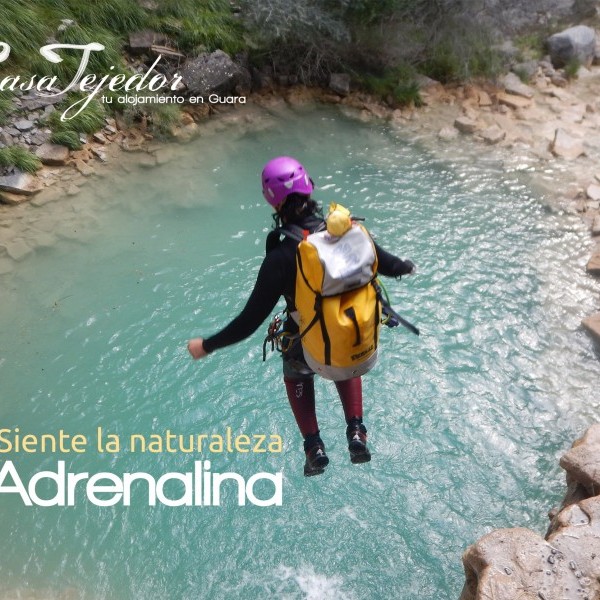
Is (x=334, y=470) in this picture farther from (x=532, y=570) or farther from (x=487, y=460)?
(x=532, y=570)

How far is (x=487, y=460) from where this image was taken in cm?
406

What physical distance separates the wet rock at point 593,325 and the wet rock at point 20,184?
6288 mm

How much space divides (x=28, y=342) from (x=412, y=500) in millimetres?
3636

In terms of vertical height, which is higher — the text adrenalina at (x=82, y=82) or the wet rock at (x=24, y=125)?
the text adrenalina at (x=82, y=82)

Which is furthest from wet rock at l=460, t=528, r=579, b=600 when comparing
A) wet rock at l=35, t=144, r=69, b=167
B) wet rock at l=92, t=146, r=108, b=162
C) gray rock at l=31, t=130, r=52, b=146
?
gray rock at l=31, t=130, r=52, b=146

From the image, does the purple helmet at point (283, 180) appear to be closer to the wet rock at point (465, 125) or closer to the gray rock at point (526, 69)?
the wet rock at point (465, 125)

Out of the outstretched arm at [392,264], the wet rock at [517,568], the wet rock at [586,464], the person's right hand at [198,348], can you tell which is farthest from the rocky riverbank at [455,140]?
the person's right hand at [198,348]

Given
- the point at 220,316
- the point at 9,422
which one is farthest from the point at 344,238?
the point at 9,422

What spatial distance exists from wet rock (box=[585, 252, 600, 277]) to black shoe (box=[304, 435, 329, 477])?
407cm

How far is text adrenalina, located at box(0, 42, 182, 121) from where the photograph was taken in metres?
7.28

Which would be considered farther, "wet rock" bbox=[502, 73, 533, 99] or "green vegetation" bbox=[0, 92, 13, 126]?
"wet rock" bbox=[502, 73, 533, 99]

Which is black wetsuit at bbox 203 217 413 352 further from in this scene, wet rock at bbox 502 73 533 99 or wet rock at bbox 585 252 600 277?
wet rock at bbox 502 73 533 99

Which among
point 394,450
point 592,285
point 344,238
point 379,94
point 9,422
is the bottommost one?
point 9,422

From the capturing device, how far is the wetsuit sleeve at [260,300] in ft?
8.00
